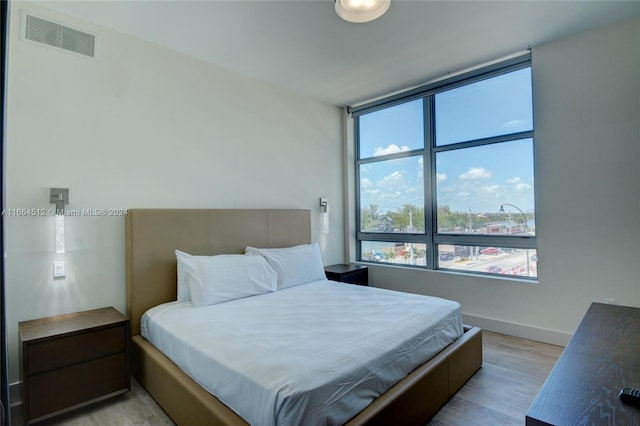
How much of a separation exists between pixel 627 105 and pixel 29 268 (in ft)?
15.8

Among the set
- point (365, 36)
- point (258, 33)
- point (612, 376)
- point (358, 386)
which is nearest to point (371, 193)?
point (365, 36)

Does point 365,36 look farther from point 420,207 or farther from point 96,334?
point 96,334

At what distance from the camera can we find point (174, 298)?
282 cm

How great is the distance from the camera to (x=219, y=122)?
3354mm

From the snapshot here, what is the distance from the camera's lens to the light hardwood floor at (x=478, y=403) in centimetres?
199

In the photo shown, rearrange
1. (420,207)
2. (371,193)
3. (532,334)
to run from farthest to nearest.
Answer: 1. (371,193)
2. (420,207)
3. (532,334)

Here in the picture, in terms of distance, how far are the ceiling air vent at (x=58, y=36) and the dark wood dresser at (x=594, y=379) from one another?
345 centimetres

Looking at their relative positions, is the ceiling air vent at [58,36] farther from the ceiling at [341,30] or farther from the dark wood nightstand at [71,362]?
the dark wood nightstand at [71,362]

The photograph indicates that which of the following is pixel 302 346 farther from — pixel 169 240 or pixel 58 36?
pixel 58 36

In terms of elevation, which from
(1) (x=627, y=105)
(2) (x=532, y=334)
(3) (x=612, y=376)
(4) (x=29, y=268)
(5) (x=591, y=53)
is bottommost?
(2) (x=532, y=334)

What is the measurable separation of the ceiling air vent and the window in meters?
3.14

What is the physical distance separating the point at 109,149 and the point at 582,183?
4.10 metres

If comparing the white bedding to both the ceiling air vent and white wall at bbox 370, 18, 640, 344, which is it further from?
the ceiling air vent

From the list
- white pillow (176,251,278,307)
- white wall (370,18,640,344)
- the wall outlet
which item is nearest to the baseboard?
white wall (370,18,640,344)
